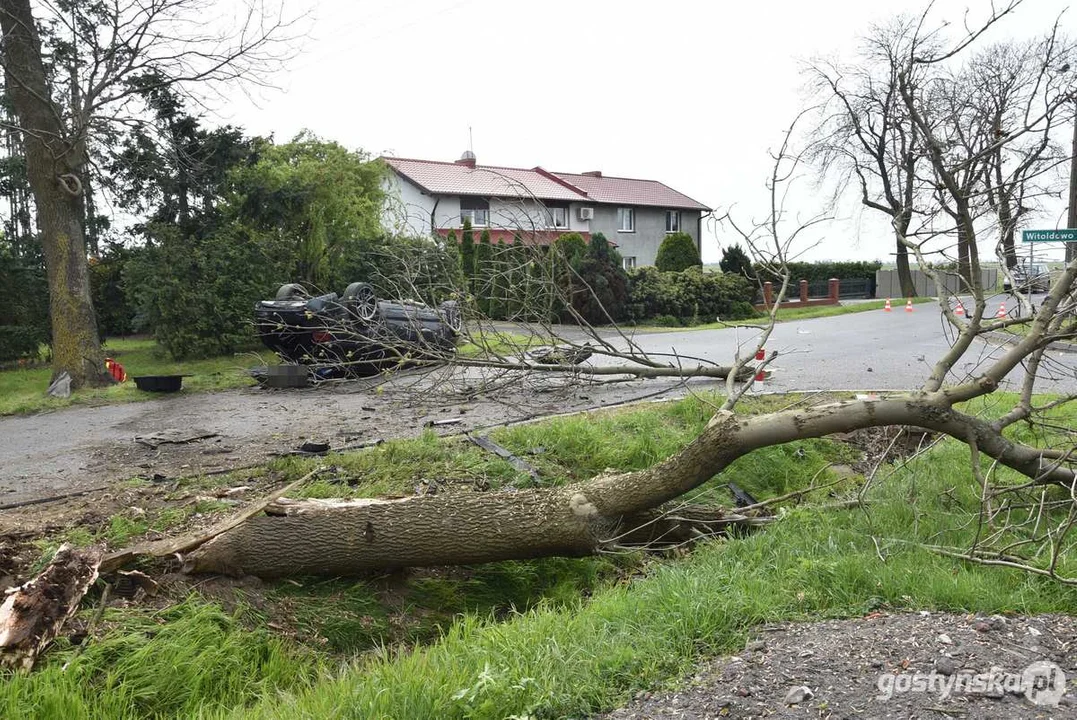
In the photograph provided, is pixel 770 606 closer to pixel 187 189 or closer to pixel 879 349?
pixel 879 349

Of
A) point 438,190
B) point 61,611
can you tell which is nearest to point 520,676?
point 61,611

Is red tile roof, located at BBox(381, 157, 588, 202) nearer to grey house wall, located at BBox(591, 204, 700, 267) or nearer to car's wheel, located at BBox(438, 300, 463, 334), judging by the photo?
grey house wall, located at BBox(591, 204, 700, 267)

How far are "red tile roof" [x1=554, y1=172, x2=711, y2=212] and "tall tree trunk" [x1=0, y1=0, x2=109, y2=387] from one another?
28.3 meters

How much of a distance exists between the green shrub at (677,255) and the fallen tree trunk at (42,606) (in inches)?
1081

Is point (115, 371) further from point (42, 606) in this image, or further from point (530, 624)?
point (530, 624)

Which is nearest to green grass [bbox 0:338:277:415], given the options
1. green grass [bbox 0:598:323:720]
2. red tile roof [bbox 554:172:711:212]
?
green grass [bbox 0:598:323:720]

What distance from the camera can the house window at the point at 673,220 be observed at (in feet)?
137

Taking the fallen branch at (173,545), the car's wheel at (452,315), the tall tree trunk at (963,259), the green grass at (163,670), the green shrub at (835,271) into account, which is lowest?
the green grass at (163,670)

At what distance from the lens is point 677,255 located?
3031cm

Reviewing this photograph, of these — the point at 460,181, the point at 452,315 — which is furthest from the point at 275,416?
the point at 460,181

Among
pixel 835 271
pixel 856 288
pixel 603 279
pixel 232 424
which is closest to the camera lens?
pixel 232 424

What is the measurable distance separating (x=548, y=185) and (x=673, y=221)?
7691mm

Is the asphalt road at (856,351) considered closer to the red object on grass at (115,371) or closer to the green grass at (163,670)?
the green grass at (163,670)

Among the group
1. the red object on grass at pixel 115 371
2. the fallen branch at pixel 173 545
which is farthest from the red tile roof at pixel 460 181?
the fallen branch at pixel 173 545
